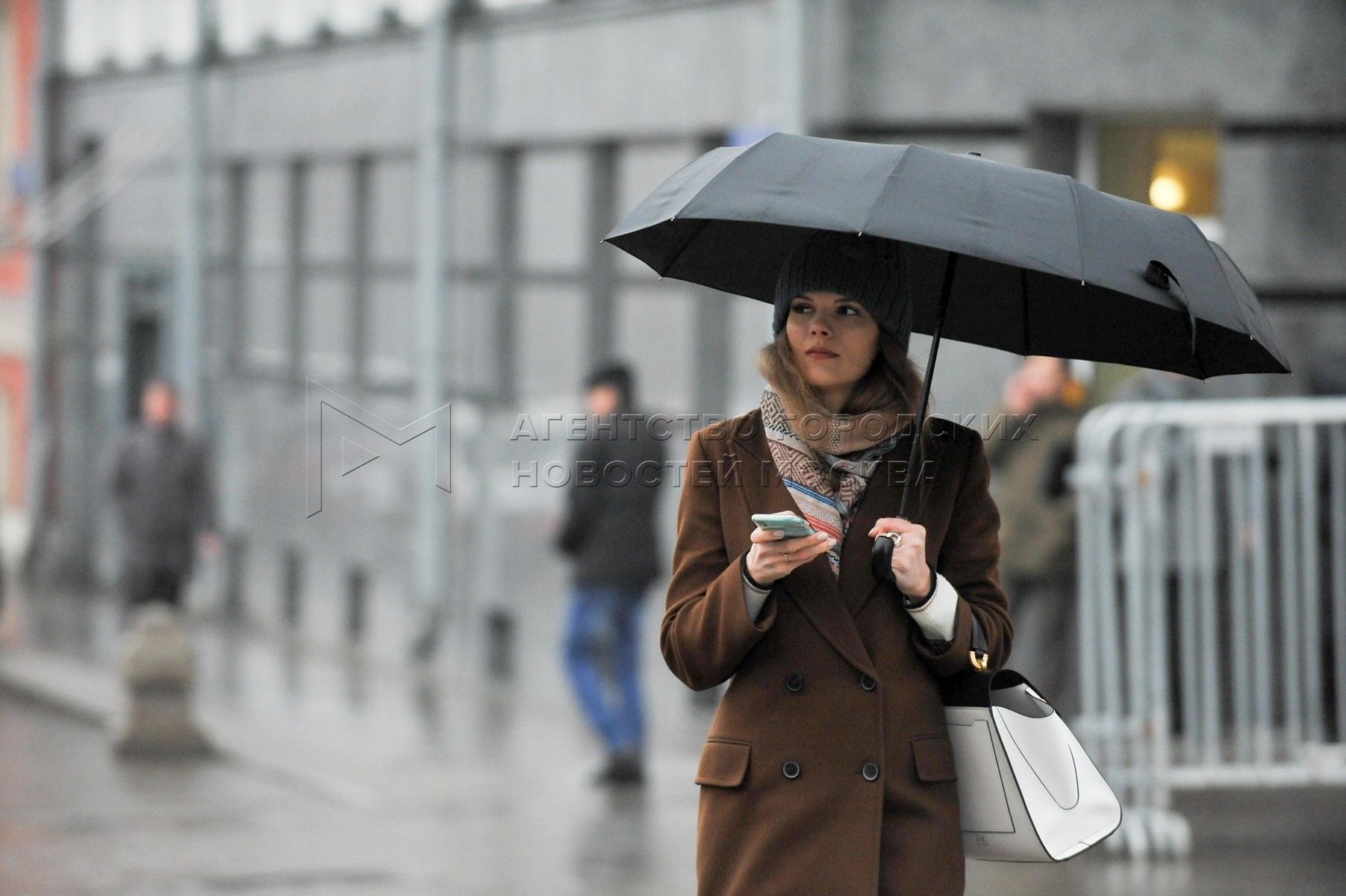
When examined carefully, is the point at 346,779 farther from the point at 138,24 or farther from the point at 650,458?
the point at 138,24

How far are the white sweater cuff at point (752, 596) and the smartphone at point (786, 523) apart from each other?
6.3 inches

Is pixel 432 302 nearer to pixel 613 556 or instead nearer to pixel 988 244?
pixel 613 556

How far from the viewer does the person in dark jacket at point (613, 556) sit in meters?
9.63

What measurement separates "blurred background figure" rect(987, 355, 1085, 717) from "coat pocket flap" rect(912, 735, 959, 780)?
5914 mm

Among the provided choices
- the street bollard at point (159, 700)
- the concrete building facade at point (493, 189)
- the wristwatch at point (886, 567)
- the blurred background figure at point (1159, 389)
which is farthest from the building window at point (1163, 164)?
the wristwatch at point (886, 567)

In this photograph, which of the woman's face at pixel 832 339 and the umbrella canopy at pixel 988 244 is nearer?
the umbrella canopy at pixel 988 244

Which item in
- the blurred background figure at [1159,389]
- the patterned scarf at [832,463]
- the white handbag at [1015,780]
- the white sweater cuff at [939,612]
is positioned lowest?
the white handbag at [1015,780]

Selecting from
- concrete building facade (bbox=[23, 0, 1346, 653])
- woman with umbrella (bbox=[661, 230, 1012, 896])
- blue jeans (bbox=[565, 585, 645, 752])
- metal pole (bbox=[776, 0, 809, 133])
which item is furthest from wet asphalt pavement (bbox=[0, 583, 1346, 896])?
woman with umbrella (bbox=[661, 230, 1012, 896])

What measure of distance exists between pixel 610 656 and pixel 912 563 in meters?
6.88

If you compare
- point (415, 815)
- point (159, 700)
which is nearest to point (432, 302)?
point (159, 700)

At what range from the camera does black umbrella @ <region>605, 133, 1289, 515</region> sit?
3240 mm

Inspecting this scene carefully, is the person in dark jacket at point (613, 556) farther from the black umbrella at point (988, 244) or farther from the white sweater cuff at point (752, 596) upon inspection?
the white sweater cuff at point (752, 596)

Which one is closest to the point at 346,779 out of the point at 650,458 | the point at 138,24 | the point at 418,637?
the point at 650,458

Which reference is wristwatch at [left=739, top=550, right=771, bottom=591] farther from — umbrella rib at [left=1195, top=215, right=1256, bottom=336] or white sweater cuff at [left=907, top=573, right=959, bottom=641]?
umbrella rib at [left=1195, top=215, right=1256, bottom=336]
